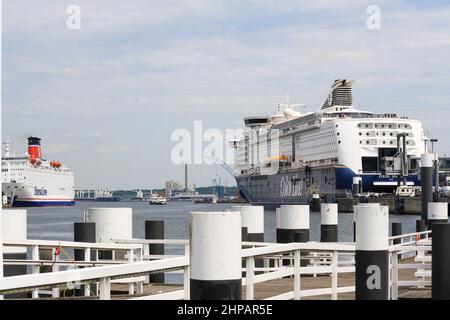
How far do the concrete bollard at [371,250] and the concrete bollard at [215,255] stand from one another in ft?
11.9

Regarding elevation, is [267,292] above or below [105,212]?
below

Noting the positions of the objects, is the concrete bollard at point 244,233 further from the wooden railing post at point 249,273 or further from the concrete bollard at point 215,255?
A: the concrete bollard at point 215,255

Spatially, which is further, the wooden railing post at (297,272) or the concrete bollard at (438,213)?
the concrete bollard at (438,213)

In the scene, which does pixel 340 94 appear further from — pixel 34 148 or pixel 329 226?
pixel 329 226

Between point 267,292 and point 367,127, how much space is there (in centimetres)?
9610

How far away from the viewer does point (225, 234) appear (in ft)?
20.9

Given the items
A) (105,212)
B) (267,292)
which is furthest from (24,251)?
(267,292)

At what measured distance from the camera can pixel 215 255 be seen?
21.0ft

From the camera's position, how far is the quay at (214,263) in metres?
6.39

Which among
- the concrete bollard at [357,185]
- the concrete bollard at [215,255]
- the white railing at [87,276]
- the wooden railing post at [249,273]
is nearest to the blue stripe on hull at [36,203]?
the concrete bollard at [357,185]

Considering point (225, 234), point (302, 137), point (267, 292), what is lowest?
point (267, 292)

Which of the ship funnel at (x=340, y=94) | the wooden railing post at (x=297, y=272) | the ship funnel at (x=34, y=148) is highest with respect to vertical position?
the ship funnel at (x=340, y=94)

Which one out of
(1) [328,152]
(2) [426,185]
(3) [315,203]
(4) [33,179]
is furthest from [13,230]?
(4) [33,179]
